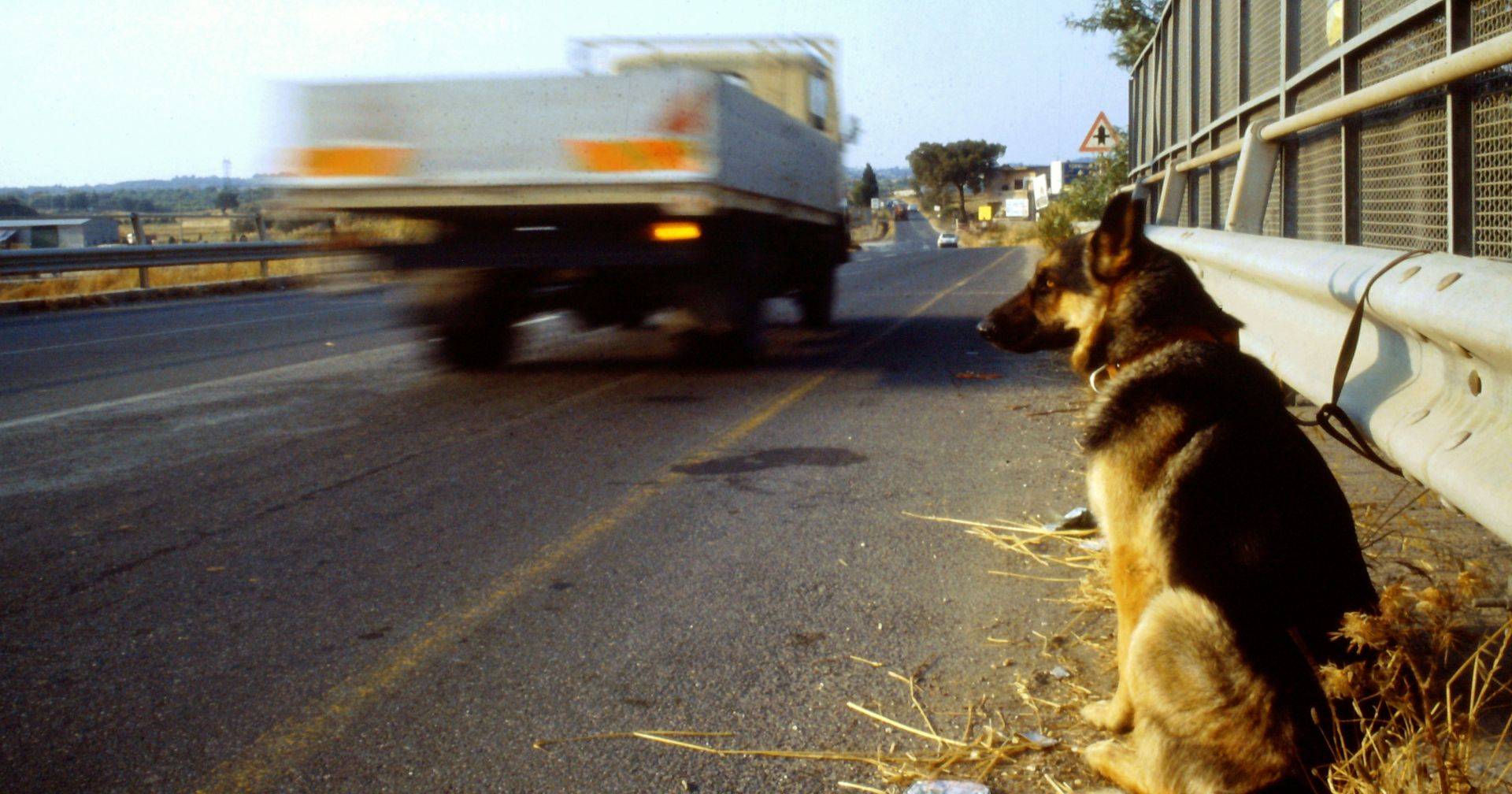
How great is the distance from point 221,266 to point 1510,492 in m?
27.9

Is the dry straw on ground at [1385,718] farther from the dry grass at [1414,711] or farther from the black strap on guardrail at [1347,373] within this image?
the black strap on guardrail at [1347,373]

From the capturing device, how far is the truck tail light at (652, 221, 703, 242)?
8.98 meters

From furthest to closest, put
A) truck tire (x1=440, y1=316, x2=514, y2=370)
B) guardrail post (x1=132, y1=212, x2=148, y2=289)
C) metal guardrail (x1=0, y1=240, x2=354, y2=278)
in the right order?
guardrail post (x1=132, y1=212, x2=148, y2=289)
metal guardrail (x1=0, y1=240, x2=354, y2=278)
truck tire (x1=440, y1=316, x2=514, y2=370)

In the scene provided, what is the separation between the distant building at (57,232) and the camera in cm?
2131

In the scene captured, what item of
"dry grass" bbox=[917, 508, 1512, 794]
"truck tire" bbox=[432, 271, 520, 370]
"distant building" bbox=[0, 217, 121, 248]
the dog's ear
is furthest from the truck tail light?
"distant building" bbox=[0, 217, 121, 248]

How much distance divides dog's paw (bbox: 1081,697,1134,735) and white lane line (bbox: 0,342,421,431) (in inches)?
290

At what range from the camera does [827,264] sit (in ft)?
44.7

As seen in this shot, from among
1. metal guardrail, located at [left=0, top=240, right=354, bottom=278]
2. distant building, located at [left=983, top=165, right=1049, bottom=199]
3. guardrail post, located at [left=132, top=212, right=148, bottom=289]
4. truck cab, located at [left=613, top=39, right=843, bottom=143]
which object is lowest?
metal guardrail, located at [left=0, top=240, right=354, bottom=278]

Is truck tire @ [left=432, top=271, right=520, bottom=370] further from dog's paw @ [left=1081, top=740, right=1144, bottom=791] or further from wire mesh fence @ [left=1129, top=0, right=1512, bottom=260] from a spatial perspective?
dog's paw @ [left=1081, top=740, right=1144, bottom=791]

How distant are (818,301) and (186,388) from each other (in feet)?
21.7

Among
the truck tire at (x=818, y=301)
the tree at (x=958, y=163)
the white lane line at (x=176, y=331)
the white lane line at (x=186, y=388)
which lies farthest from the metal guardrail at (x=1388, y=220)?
the tree at (x=958, y=163)

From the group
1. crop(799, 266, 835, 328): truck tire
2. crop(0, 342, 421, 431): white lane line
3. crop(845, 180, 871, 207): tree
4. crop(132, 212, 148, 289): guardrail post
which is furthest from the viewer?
crop(132, 212, 148, 289): guardrail post

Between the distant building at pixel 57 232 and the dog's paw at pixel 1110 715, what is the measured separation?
2148 cm

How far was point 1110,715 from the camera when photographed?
306cm
